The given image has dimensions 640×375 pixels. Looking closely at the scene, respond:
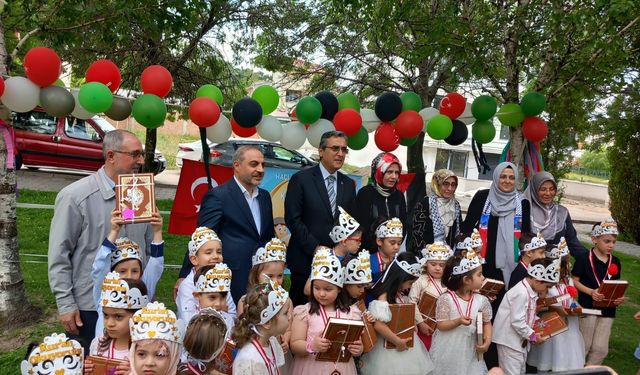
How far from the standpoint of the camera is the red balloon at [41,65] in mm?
5227

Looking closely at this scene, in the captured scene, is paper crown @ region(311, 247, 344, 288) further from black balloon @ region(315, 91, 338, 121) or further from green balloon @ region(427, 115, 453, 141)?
green balloon @ region(427, 115, 453, 141)

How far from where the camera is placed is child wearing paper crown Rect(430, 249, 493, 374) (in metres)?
4.87

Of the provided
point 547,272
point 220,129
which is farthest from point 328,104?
point 547,272

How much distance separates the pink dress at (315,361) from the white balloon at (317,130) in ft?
8.04

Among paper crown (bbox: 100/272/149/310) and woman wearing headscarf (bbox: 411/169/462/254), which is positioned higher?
woman wearing headscarf (bbox: 411/169/462/254)

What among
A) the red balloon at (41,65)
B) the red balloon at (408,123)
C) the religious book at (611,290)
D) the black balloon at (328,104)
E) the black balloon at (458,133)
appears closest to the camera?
the red balloon at (41,65)

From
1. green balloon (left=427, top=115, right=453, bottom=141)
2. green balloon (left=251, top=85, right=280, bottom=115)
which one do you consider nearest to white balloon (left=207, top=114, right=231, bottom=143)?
green balloon (left=251, top=85, right=280, bottom=115)

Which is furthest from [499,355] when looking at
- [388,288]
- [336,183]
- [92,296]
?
[92,296]

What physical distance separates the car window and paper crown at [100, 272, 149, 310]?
45.6 feet

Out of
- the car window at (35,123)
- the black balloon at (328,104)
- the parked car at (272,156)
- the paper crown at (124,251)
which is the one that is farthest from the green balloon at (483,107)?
the car window at (35,123)

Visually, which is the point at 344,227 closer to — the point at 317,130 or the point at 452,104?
the point at 317,130

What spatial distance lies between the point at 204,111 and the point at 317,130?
1.21 metres

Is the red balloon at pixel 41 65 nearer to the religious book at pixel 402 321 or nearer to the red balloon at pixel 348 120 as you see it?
the red balloon at pixel 348 120

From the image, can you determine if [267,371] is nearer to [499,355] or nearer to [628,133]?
[499,355]
